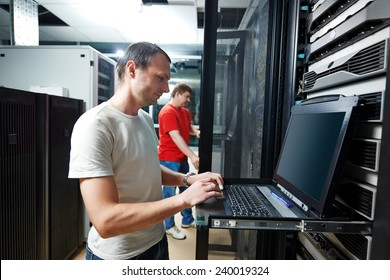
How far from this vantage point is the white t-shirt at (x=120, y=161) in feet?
2.71

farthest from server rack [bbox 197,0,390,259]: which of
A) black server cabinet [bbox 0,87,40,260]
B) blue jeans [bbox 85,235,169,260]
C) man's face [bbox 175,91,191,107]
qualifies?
man's face [bbox 175,91,191,107]

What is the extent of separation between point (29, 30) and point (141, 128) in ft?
8.22

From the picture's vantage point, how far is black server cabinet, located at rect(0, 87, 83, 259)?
5.00ft

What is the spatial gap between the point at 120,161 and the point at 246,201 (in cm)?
44

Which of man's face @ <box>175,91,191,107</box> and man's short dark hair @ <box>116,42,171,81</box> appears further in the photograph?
man's face @ <box>175,91,191,107</box>

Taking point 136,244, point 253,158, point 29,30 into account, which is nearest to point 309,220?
point 136,244

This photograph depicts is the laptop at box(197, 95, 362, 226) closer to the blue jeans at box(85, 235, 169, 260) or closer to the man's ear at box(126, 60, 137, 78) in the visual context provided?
the blue jeans at box(85, 235, 169, 260)

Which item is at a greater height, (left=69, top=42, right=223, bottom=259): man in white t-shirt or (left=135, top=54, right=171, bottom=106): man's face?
(left=135, top=54, right=171, bottom=106): man's face

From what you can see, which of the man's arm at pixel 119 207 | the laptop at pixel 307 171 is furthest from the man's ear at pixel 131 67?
the laptop at pixel 307 171

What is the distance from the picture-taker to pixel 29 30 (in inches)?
110

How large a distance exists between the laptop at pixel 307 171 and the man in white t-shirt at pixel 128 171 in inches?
4.5

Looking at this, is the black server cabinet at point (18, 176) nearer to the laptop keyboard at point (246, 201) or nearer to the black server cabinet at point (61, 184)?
the black server cabinet at point (61, 184)

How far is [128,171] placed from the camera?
953 millimetres

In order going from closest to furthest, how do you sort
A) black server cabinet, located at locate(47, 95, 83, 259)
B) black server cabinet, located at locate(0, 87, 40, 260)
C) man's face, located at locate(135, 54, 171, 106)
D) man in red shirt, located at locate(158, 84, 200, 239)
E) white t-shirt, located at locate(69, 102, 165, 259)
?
white t-shirt, located at locate(69, 102, 165, 259)
man's face, located at locate(135, 54, 171, 106)
black server cabinet, located at locate(0, 87, 40, 260)
black server cabinet, located at locate(47, 95, 83, 259)
man in red shirt, located at locate(158, 84, 200, 239)
